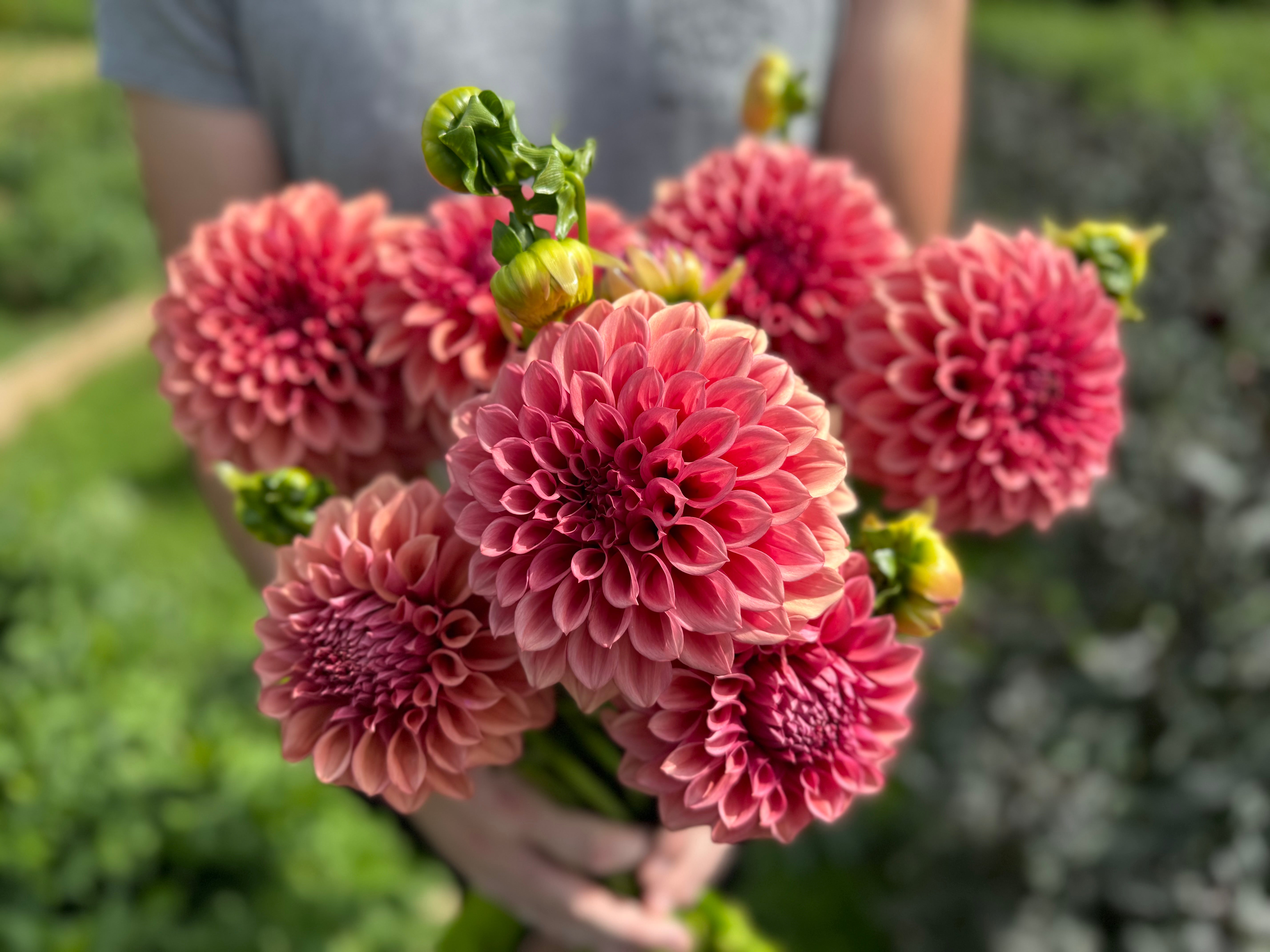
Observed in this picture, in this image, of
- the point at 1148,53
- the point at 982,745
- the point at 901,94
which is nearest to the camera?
the point at 901,94

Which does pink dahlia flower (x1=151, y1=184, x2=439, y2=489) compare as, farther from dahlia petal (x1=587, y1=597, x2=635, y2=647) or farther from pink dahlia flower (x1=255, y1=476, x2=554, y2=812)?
dahlia petal (x1=587, y1=597, x2=635, y2=647)

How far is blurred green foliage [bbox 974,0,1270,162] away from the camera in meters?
2.82

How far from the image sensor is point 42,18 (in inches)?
343

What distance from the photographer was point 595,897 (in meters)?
0.93

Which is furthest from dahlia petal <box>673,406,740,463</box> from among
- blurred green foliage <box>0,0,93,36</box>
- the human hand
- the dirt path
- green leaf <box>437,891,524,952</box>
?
blurred green foliage <box>0,0,93,36</box>

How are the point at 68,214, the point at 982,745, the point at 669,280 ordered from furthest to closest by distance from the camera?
the point at 68,214, the point at 982,745, the point at 669,280

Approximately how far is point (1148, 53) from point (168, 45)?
382 cm

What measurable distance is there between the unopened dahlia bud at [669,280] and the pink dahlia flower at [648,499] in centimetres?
7

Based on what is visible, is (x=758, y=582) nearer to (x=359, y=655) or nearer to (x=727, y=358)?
(x=727, y=358)

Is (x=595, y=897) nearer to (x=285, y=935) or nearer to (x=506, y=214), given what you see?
(x=506, y=214)

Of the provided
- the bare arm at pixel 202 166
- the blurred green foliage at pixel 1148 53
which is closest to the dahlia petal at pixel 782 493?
the bare arm at pixel 202 166

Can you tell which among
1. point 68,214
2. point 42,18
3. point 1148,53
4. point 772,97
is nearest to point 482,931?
point 772,97

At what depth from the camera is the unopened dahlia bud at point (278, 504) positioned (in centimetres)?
59

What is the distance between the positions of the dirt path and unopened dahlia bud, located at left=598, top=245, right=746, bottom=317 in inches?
158
